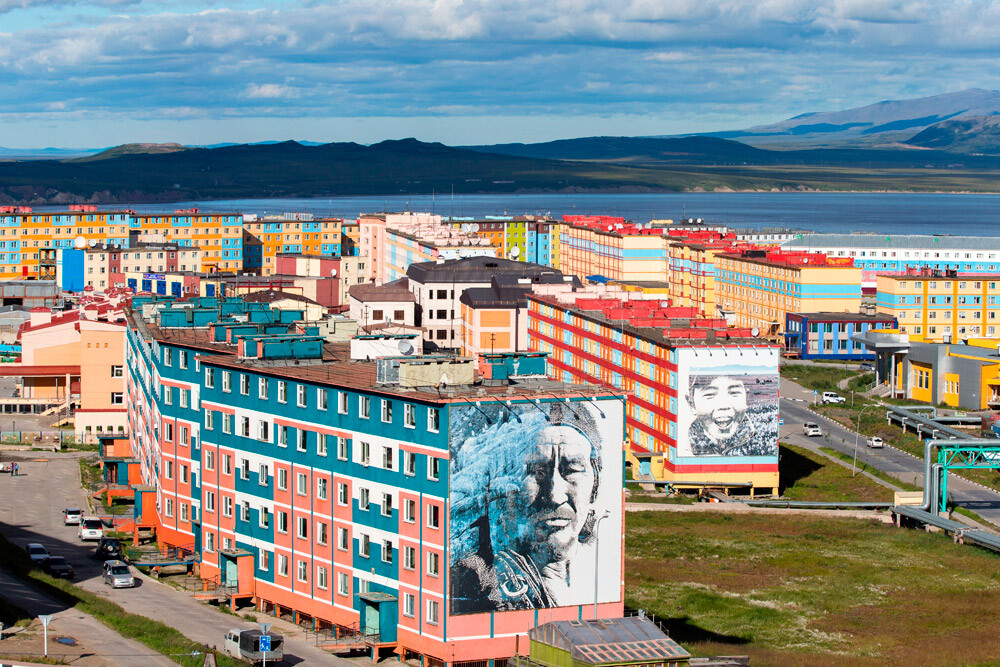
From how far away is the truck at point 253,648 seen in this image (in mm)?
34531

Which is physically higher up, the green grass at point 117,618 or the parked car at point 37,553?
the green grass at point 117,618

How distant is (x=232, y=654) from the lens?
35.2m

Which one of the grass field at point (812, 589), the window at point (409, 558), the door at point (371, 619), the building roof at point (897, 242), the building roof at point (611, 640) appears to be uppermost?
the building roof at point (897, 242)

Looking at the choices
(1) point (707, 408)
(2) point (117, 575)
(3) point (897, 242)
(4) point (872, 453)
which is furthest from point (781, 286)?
(2) point (117, 575)

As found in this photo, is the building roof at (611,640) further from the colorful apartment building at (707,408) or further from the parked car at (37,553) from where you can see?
the colorful apartment building at (707,408)

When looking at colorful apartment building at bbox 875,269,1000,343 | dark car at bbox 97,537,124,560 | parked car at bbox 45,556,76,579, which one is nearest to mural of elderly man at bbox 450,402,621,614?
parked car at bbox 45,556,76,579

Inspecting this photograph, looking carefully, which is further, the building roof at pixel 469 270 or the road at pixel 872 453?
the building roof at pixel 469 270

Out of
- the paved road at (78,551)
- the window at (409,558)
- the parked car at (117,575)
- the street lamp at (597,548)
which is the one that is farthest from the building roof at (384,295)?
the window at (409,558)

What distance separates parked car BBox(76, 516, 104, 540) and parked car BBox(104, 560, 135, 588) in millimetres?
6719

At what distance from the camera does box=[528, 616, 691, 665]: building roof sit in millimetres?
30375

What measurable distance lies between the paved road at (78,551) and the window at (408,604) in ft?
5.74

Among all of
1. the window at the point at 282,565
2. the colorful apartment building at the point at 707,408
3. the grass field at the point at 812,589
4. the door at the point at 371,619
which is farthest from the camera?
the colorful apartment building at the point at 707,408

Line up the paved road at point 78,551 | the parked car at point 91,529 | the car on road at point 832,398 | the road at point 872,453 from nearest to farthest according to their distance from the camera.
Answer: the paved road at point 78,551 → the parked car at point 91,529 → the road at point 872,453 → the car on road at point 832,398

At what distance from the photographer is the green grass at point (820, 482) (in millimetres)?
62500
